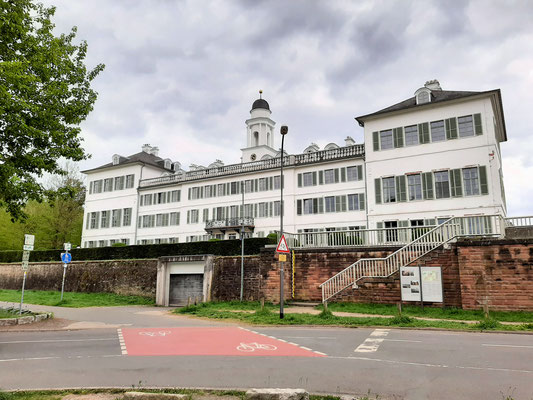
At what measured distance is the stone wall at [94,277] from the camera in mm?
29938

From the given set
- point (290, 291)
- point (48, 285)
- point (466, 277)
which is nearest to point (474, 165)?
point (466, 277)

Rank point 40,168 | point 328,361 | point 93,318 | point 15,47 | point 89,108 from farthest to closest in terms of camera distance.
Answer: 1. point 93,318
2. point 89,108
3. point 40,168
4. point 15,47
5. point 328,361

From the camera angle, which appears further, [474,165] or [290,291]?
[474,165]

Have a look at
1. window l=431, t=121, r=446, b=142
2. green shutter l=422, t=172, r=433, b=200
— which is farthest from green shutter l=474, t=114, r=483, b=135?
green shutter l=422, t=172, r=433, b=200

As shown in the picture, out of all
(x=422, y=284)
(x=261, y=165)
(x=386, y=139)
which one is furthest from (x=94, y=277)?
(x=386, y=139)

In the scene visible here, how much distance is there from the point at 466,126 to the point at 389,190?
713cm

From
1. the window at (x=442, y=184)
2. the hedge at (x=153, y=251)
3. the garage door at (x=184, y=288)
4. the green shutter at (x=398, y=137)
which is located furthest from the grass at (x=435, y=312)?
the green shutter at (x=398, y=137)

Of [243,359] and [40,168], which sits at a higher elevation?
[40,168]

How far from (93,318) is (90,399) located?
14.9m

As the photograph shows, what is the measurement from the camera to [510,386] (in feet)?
21.7

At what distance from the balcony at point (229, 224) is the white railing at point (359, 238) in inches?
627

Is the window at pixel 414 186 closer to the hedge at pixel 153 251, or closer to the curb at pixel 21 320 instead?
the hedge at pixel 153 251

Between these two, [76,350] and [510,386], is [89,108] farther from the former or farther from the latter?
[510,386]

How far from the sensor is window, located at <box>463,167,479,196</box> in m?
28.5
